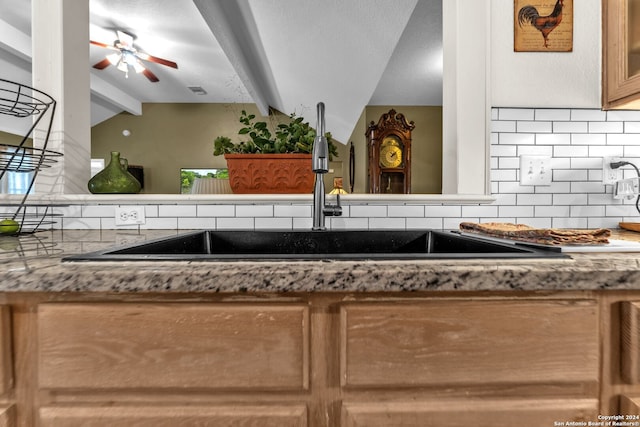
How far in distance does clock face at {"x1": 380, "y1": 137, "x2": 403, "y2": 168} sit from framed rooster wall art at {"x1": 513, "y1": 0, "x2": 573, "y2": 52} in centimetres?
324

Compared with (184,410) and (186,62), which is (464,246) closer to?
(184,410)

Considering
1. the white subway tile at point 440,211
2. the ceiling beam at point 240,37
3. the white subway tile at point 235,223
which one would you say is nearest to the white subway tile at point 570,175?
the white subway tile at point 440,211

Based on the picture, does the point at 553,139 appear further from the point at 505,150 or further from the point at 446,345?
the point at 446,345

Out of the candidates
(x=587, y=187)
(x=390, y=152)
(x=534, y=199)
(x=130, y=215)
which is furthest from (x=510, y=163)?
(x=390, y=152)

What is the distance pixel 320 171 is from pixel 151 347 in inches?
26.9

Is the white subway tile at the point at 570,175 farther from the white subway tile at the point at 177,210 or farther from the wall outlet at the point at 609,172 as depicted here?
the white subway tile at the point at 177,210

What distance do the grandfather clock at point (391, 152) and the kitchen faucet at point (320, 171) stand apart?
3444 millimetres

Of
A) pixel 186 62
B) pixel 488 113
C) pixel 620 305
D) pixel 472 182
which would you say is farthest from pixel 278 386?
pixel 186 62

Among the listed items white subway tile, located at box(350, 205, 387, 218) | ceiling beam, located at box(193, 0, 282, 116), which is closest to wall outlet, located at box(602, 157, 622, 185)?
white subway tile, located at box(350, 205, 387, 218)

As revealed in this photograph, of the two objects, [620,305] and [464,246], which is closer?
[620,305]

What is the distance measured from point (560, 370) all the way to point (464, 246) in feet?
1.33

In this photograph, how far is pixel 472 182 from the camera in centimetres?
123

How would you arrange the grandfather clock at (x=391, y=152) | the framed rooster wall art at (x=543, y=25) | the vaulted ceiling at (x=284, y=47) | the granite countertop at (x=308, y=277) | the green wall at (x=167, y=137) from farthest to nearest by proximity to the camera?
the green wall at (x=167, y=137) → the grandfather clock at (x=391, y=152) → the vaulted ceiling at (x=284, y=47) → the framed rooster wall art at (x=543, y=25) → the granite countertop at (x=308, y=277)

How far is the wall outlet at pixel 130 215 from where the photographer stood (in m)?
1.21
